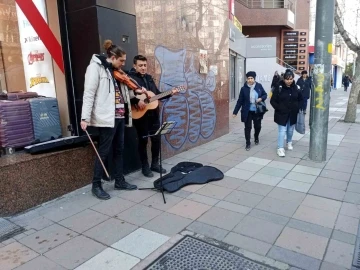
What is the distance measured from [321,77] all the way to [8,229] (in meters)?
4.95

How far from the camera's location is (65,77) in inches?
168

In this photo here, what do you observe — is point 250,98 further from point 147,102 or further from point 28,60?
point 28,60

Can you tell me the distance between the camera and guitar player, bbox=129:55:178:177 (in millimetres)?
4348

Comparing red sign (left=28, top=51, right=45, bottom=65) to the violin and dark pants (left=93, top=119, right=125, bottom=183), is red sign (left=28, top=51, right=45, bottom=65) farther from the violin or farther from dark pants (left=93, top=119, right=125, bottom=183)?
dark pants (left=93, top=119, right=125, bottom=183)

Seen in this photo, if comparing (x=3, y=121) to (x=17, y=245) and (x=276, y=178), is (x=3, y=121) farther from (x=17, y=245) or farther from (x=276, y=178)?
(x=276, y=178)

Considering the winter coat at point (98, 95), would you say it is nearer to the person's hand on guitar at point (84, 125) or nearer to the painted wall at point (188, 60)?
the person's hand on guitar at point (84, 125)

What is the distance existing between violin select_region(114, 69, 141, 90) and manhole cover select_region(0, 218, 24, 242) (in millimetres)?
2026

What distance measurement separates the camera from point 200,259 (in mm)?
2664

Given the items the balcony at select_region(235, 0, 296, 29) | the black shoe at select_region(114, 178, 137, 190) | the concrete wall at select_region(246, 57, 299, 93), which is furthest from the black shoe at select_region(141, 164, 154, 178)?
the balcony at select_region(235, 0, 296, 29)

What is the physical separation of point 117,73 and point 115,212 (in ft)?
5.58

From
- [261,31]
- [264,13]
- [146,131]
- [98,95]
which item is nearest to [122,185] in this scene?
[146,131]

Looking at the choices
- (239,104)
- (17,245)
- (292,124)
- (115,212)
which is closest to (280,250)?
(115,212)

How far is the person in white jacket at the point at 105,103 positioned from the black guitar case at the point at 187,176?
2.62 ft

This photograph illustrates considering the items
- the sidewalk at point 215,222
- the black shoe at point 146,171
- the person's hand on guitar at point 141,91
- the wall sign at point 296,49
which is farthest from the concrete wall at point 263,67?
the person's hand on guitar at point 141,91
